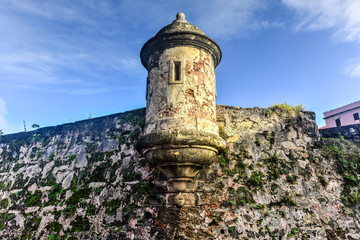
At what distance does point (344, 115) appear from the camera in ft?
54.4

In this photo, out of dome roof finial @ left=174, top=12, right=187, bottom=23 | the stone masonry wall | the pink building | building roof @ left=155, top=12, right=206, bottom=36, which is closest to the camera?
the stone masonry wall

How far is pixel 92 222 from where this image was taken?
4352mm

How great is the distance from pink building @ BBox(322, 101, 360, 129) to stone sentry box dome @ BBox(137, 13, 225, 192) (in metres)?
16.0

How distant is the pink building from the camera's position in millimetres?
15875

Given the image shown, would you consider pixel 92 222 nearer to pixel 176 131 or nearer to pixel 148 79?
pixel 176 131

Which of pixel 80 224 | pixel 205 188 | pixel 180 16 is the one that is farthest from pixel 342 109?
pixel 80 224

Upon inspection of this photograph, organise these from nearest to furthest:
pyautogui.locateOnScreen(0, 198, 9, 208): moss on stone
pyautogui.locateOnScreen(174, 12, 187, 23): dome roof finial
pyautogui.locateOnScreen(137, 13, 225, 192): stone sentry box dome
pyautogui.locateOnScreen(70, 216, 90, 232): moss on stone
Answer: pyautogui.locateOnScreen(137, 13, 225, 192): stone sentry box dome, pyautogui.locateOnScreen(70, 216, 90, 232): moss on stone, pyautogui.locateOnScreen(174, 12, 187, 23): dome roof finial, pyautogui.locateOnScreen(0, 198, 9, 208): moss on stone

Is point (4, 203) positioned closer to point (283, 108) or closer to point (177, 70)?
point (177, 70)

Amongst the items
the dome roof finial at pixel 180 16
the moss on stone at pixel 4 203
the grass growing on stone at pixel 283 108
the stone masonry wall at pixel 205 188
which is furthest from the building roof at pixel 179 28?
the moss on stone at pixel 4 203

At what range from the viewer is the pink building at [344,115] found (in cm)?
1588

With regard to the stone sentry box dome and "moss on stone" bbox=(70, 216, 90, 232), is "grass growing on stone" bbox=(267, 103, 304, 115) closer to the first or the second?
the stone sentry box dome

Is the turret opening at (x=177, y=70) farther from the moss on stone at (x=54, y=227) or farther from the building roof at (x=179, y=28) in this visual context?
the moss on stone at (x=54, y=227)

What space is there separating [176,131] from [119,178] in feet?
6.06

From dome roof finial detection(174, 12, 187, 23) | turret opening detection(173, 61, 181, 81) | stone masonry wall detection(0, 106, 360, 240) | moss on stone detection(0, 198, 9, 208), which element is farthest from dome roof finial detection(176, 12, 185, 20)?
moss on stone detection(0, 198, 9, 208)
